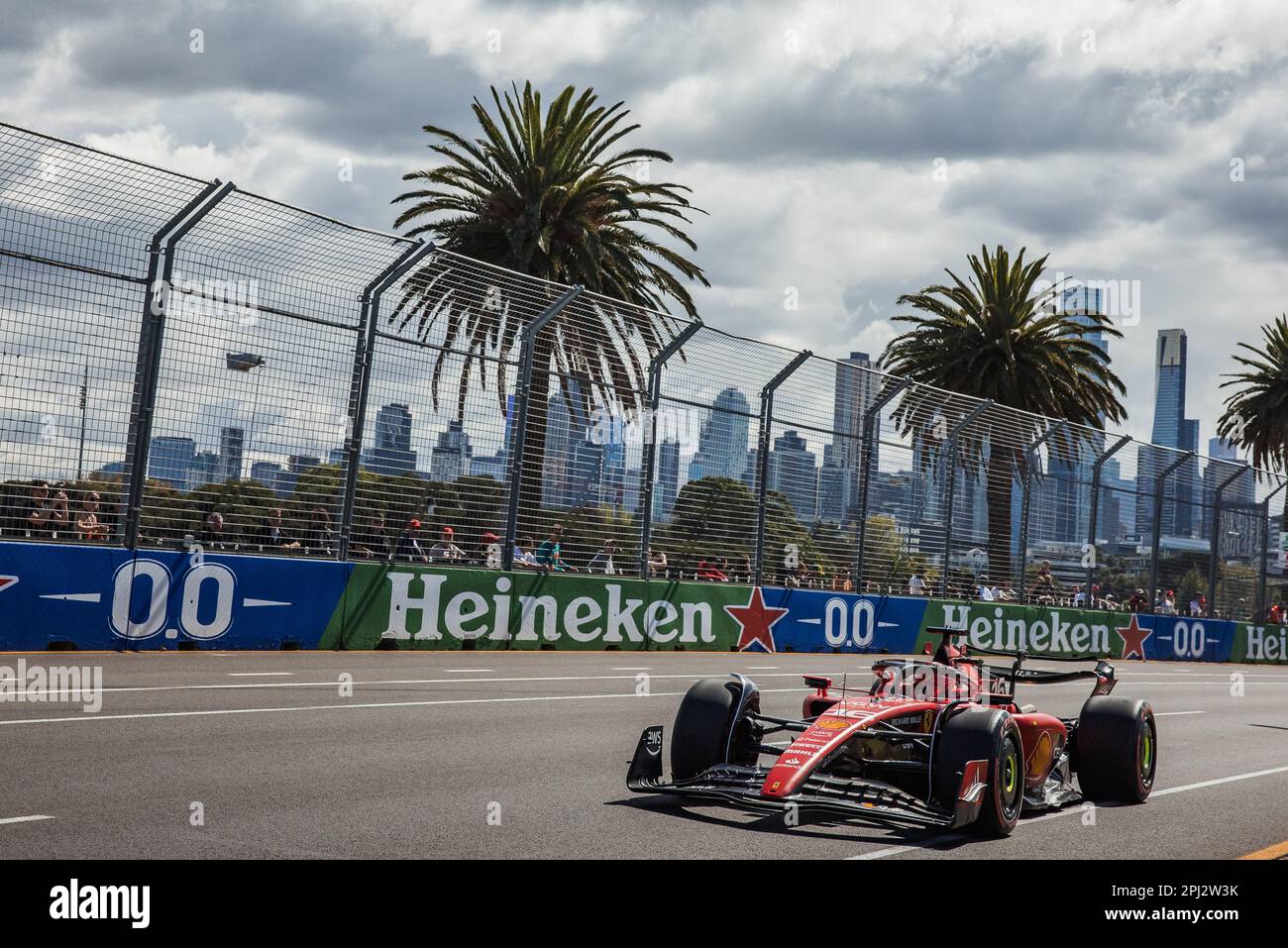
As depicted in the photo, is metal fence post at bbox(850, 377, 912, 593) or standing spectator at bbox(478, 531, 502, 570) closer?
standing spectator at bbox(478, 531, 502, 570)

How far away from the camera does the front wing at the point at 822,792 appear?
6816mm

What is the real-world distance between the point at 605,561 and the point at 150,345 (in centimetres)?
763

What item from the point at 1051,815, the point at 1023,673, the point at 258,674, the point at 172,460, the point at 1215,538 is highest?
the point at 1215,538

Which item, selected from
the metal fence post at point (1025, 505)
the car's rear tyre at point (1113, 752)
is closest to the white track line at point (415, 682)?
the car's rear tyre at point (1113, 752)

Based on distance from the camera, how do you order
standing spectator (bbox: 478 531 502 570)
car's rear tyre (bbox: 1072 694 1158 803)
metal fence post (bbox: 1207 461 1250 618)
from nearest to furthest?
car's rear tyre (bbox: 1072 694 1158 803) → standing spectator (bbox: 478 531 502 570) → metal fence post (bbox: 1207 461 1250 618)

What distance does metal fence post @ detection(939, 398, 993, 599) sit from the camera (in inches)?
1003

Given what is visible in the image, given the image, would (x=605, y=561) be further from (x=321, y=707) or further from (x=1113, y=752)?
(x=1113, y=752)

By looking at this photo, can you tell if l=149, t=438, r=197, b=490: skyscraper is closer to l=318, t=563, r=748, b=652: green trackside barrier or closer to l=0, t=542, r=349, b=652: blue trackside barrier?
l=0, t=542, r=349, b=652: blue trackside barrier

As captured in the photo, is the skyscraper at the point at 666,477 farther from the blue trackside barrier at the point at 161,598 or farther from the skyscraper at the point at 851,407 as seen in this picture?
the blue trackside barrier at the point at 161,598

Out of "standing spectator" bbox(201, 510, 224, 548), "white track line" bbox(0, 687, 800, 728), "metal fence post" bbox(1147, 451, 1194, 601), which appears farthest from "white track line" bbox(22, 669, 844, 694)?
"metal fence post" bbox(1147, 451, 1194, 601)

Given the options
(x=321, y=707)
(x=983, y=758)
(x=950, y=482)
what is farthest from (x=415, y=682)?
(x=950, y=482)

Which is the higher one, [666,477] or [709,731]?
[666,477]

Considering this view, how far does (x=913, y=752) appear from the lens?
24.7 feet

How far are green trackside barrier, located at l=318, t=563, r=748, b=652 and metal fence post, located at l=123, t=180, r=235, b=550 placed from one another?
277 cm
